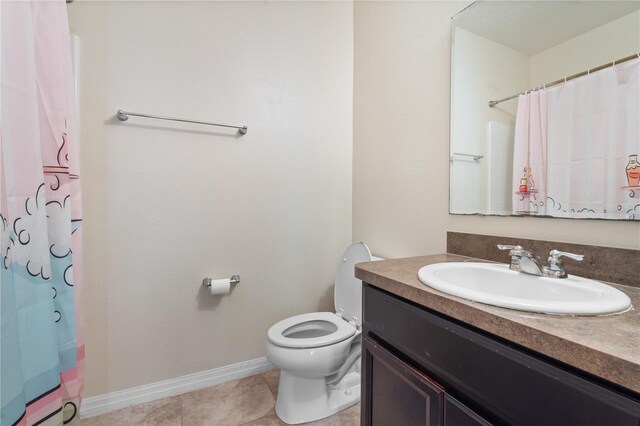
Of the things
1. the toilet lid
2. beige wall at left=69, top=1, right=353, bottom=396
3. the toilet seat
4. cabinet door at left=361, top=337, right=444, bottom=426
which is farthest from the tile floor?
cabinet door at left=361, top=337, right=444, bottom=426

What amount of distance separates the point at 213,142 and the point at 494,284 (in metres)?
1.50

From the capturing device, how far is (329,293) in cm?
194

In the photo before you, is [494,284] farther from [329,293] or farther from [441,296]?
[329,293]

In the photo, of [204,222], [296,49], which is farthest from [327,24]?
[204,222]

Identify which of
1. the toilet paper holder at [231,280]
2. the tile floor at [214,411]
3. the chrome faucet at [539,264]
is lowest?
the tile floor at [214,411]

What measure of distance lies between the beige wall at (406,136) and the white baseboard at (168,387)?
107cm

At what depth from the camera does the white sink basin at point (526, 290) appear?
55cm

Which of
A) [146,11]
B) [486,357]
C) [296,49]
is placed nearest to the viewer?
[486,357]

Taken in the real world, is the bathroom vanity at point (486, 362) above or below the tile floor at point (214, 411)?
above

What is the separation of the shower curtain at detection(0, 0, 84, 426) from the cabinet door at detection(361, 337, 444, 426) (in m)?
0.87

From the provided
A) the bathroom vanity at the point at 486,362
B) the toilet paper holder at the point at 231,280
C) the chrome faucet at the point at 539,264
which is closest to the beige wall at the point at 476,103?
the chrome faucet at the point at 539,264

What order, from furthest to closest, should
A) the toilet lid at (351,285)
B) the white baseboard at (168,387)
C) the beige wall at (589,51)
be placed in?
1. the toilet lid at (351,285)
2. the white baseboard at (168,387)
3. the beige wall at (589,51)

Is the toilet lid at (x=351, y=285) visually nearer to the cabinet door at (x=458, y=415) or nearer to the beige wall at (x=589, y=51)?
the cabinet door at (x=458, y=415)

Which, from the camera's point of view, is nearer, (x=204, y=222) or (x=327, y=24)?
(x=204, y=222)
